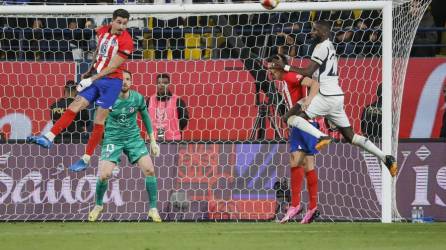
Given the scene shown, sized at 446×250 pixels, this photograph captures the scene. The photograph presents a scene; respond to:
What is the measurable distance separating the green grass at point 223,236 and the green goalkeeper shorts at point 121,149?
4.46ft

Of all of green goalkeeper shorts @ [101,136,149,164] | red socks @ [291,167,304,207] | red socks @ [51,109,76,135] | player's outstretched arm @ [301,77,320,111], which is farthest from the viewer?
green goalkeeper shorts @ [101,136,149,164]

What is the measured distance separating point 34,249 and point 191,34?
21.9 ft

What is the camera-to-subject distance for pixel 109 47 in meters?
12.5

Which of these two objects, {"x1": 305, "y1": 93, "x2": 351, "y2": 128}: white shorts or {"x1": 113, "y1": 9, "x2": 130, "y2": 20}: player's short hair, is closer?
{"x1": 113, "y1": 9, "x2": 130, "y2": 20}: player's short hair

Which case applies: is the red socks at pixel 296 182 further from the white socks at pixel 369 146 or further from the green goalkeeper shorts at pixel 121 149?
the green goalkeeper shorts at pixel 121 149

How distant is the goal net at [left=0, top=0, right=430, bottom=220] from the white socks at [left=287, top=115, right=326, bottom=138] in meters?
2.28

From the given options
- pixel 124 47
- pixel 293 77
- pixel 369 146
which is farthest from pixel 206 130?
pixel 369 146

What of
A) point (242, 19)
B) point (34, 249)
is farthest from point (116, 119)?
point (34, 249)

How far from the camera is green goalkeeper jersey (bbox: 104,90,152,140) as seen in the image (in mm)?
13508

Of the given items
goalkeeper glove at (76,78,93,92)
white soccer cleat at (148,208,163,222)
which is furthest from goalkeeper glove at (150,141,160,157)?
goalkeeper glove at (76,78,93,92)

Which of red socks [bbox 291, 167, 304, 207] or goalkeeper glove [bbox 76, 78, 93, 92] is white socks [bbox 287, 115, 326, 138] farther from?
goalkeeper glove [bbox 76, 78, 93, 92]

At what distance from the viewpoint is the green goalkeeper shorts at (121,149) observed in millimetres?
13555

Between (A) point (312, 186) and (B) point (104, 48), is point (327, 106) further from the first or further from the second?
(B) point (104, 48)

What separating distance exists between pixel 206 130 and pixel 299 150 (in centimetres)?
302
